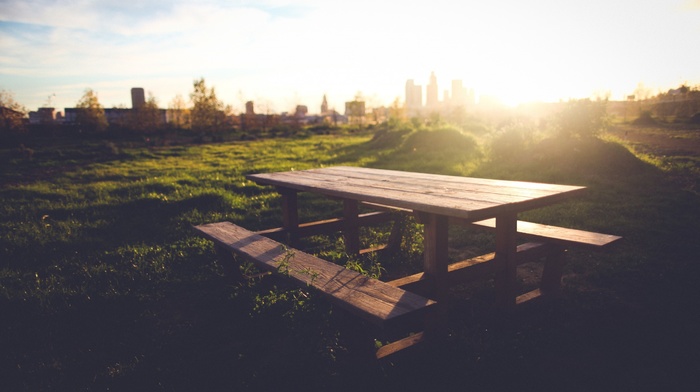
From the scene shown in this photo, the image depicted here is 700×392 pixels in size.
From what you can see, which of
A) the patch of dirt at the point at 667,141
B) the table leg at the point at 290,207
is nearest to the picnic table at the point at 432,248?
the table leg at the point at 290,207

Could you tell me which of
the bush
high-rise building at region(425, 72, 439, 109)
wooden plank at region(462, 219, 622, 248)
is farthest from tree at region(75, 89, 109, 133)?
high-rise building at region(425, 72, 439, 109)

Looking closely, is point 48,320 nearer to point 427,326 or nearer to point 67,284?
point 67,284

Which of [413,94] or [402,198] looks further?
[413,94]

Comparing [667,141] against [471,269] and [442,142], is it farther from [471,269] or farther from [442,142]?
[471,269]

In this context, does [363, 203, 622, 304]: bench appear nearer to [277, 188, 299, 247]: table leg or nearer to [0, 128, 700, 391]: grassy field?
[0, 128, 700, 391]: grassy field

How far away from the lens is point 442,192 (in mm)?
3436

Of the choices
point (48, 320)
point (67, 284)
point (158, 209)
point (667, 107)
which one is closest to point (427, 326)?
point (48, 320)

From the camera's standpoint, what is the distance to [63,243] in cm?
597

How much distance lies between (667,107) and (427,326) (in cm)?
1662

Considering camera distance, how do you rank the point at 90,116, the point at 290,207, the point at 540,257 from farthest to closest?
the point at 90,116 < the point at 290,207 < the point at 540,257

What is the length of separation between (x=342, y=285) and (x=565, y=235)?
2.24 metres

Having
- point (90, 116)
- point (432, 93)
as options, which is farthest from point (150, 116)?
point (432, 93)

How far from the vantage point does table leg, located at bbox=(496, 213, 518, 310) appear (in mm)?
3525

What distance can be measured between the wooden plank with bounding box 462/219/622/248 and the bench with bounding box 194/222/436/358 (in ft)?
4.37
